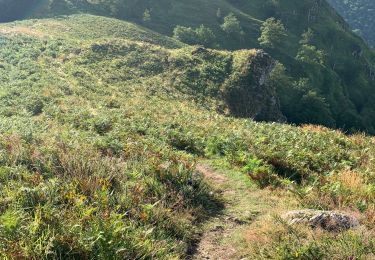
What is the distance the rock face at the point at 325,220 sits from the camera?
805cm

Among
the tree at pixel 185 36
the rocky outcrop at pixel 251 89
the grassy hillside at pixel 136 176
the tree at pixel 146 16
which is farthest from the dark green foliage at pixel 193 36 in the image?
the grassy hillside at pixel 136 176

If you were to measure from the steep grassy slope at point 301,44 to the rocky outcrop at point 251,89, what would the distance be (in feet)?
96.3

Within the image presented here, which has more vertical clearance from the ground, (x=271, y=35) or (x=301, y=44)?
(x=271, y=35)

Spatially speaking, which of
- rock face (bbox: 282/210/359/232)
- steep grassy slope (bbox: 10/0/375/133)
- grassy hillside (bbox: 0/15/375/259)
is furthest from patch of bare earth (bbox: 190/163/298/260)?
steep grassy slope (bbox: 10/0/375/133)

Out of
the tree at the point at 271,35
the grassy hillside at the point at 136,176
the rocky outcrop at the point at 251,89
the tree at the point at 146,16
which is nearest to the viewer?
the grassy hillside at the point at 136,176

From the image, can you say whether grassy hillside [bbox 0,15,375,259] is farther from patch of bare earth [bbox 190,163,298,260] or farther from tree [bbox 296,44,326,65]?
tree [bbox 296,44,326,65]

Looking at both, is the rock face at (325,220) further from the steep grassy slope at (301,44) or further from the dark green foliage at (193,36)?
the dark green foliage at (193,36)

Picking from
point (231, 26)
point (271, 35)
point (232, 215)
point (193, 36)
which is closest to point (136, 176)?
point (232, 215)

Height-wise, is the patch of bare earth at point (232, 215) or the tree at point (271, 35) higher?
the patch of bare earth at point (232, 215)

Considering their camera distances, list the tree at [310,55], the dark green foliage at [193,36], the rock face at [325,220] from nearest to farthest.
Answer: the rock face at [325,220]
the dark green foliage at [193,36]
the tree at [310,55]

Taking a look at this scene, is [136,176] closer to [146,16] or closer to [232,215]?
[232,215]

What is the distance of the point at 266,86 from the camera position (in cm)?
5759

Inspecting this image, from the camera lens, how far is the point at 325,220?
824 centimetres

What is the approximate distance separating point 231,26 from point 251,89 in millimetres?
62949
